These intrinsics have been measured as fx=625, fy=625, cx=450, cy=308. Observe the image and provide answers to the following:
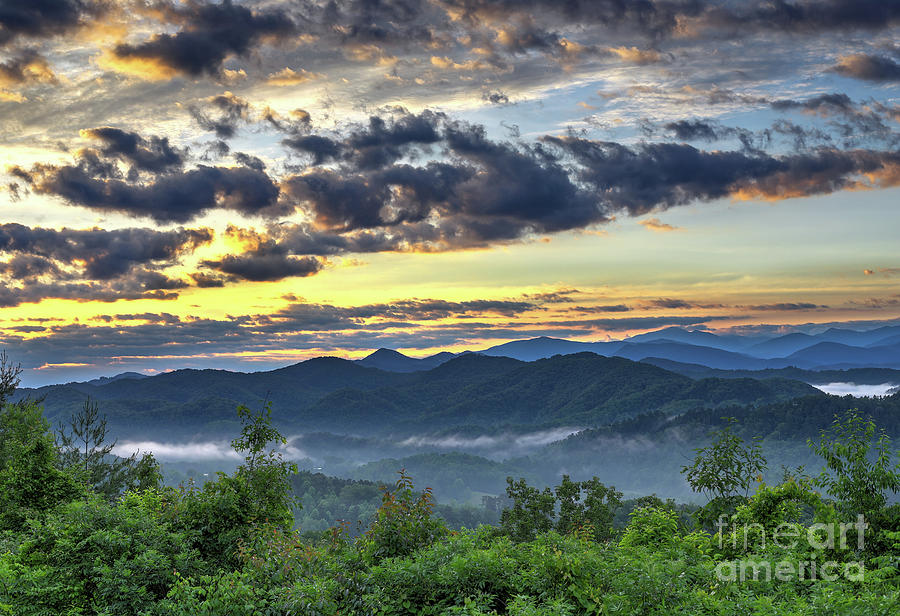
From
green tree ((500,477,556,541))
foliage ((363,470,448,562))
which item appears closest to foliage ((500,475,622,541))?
green tree ((500,477,556,541))

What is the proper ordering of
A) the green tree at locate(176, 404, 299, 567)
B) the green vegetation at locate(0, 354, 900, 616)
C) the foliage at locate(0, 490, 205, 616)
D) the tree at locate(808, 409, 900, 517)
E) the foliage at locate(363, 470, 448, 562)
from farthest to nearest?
the tree at locate(808, 409, 900, 517)
the green tree at locate(176, 404, 299, 567)
the foliage at locate(363, 470, 448, 562)
the foliage at locate(0, 490, 205, 616)
the green vegetation at locate(0, 354, 900, 616)

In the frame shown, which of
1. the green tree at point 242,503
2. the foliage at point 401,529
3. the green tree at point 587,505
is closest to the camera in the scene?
the foliage at point 401,529

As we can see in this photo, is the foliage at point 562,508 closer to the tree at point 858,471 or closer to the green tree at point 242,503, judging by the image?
the tree at point 858,471

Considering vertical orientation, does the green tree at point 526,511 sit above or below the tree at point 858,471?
below

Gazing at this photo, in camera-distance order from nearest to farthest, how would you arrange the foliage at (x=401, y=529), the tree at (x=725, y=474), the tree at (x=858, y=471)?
the foliage at (x=401, y=529)
the tree at (x=858, y=471)
the tree at (x=725, y=474)

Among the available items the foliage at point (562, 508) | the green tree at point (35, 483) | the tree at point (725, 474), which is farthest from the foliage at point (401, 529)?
the foliage at point (562, 508)

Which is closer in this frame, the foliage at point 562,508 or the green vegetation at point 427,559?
the green vegetation at point 427,559

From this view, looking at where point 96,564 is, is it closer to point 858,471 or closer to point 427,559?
point 427,559

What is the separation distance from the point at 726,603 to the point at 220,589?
30.0ft

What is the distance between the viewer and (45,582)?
13195mm

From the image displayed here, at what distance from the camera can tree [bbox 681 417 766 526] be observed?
→ 21.0 m

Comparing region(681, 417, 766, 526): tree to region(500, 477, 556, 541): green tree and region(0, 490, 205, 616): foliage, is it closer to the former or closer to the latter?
region(0, 490, 205, 616): foliage

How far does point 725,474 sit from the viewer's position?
70.6 ft

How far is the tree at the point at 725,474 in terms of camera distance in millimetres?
20984
